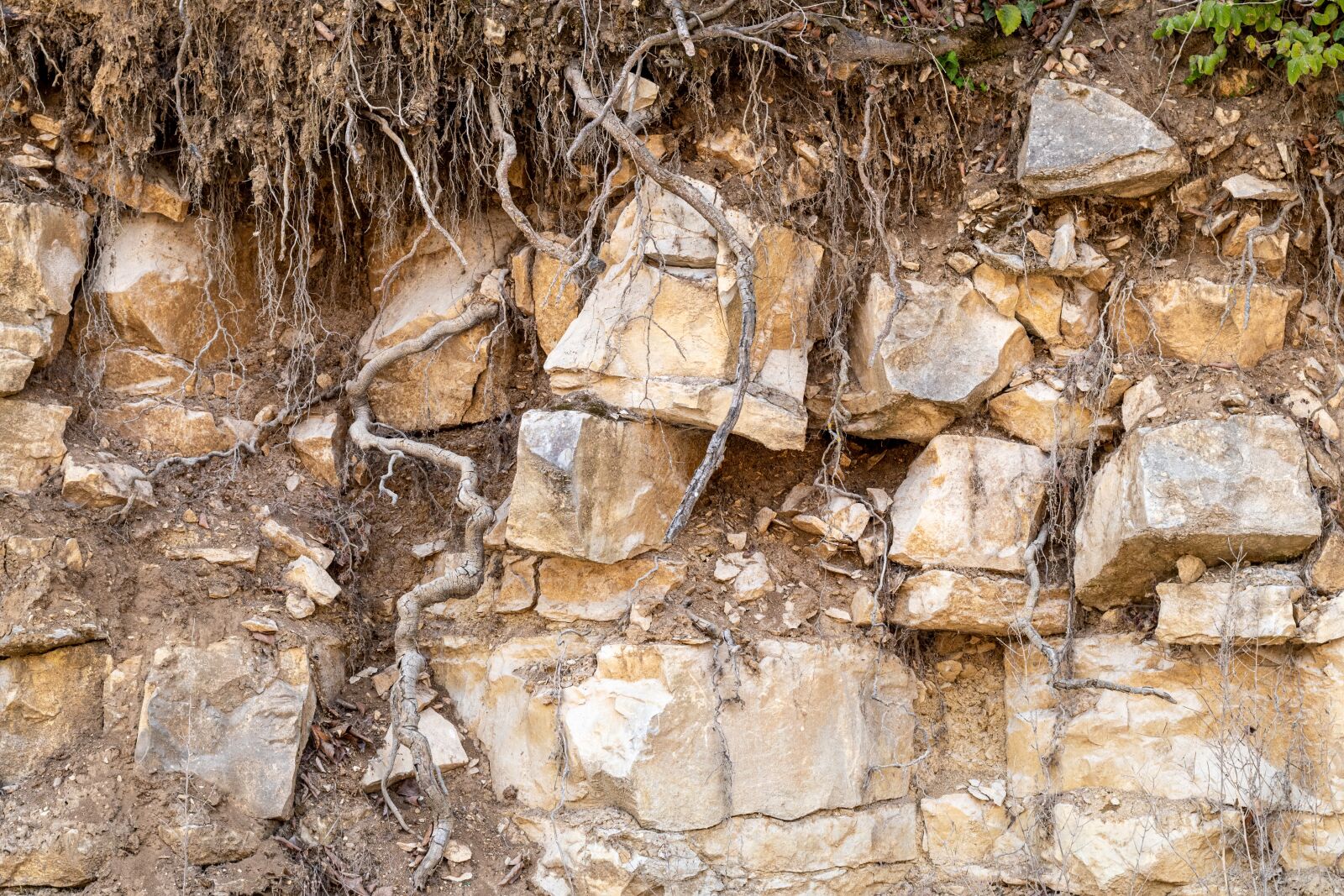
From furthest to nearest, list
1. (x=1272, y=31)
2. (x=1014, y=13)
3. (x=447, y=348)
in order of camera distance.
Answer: (x=447, y=348)
(x=1014, y=13)
(x=1272, y=31)

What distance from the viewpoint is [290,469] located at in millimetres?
4406

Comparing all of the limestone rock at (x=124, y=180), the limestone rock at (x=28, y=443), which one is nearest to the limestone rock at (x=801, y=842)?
the limestone rock at (x=28, y=443)

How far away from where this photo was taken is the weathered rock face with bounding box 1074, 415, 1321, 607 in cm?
353

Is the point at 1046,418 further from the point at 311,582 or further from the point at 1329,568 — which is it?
the point at 311,582

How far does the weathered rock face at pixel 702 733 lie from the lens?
3789 mm

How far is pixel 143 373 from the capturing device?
4379 mm

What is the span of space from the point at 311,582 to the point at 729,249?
6.16 ft

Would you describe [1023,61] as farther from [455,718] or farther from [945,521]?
[455,718]

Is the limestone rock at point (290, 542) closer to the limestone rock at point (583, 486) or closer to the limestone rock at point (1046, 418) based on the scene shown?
the limestone rock at point (583, 486)

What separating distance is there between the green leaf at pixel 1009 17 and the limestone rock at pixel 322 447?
2.85 meters

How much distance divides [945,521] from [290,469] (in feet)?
8.05

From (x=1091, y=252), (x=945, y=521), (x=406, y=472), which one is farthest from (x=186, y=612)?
(x=1091, y=252)

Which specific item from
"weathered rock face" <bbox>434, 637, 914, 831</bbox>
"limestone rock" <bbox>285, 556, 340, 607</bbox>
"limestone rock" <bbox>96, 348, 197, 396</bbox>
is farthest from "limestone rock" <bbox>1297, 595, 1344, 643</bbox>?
"limestone rock" <bbox>96, 348, 197, 396</bbox>

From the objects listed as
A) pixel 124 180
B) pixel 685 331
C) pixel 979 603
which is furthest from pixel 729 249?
pixel 124 180
